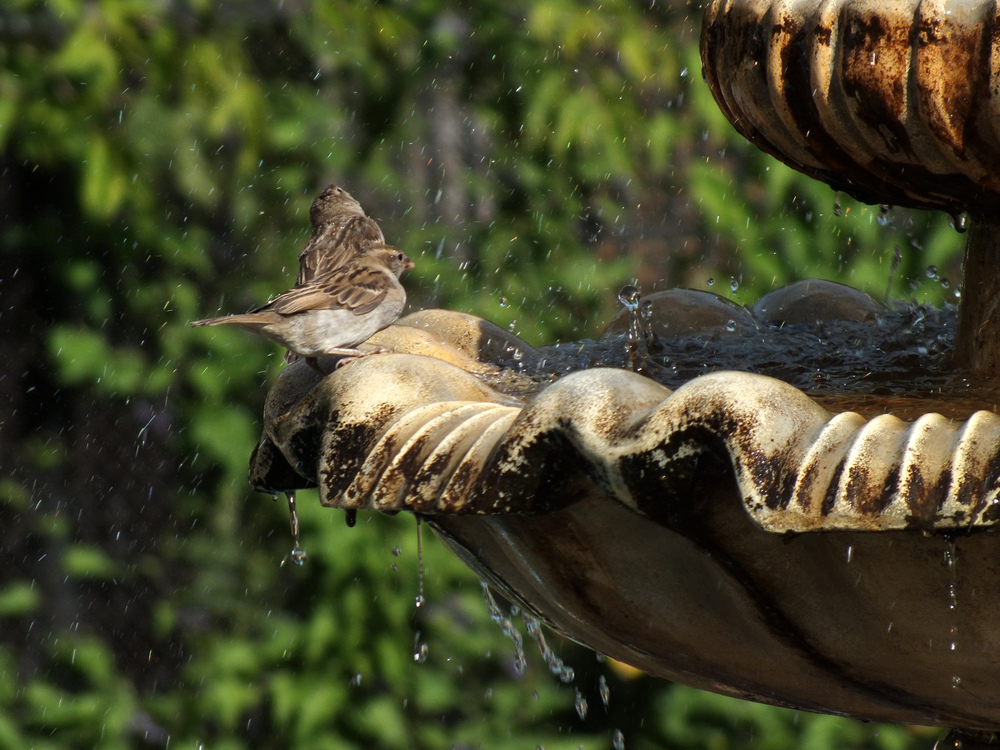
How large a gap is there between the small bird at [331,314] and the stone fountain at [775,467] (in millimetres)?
438

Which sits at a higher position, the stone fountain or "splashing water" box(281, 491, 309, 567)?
the stone fountain

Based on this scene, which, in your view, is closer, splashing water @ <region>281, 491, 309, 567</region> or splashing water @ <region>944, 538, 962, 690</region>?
splashing water @ <region>944, 538, 962, 690</region>

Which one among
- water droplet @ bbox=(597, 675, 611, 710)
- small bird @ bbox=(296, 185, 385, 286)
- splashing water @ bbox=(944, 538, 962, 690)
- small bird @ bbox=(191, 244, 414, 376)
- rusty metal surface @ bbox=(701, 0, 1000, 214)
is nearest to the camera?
splashing water @ bbox=(944, 538, 962, 690)

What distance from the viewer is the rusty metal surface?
1.76 metres

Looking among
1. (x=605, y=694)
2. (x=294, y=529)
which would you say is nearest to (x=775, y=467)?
(x=294, y=529)

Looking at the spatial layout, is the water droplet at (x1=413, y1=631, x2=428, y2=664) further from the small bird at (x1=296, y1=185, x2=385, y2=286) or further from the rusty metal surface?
the rusty metal surface

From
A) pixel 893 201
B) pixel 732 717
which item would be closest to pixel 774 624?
pixel 893 201

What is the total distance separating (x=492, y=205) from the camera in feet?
15.1

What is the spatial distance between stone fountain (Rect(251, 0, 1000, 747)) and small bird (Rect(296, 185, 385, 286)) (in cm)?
84

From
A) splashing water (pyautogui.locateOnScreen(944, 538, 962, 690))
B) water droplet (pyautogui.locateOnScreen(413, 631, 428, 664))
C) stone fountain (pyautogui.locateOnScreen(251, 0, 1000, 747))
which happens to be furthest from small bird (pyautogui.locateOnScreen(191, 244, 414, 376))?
water droplet (pyautogui.locateOnScreen(413, 631, 428, 664))

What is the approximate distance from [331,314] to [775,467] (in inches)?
57.8

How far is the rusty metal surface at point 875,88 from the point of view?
1.76 m

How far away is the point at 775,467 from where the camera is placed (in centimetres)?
143

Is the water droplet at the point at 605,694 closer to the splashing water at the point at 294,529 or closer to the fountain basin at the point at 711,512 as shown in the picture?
the splashing water at the point at 294,529
